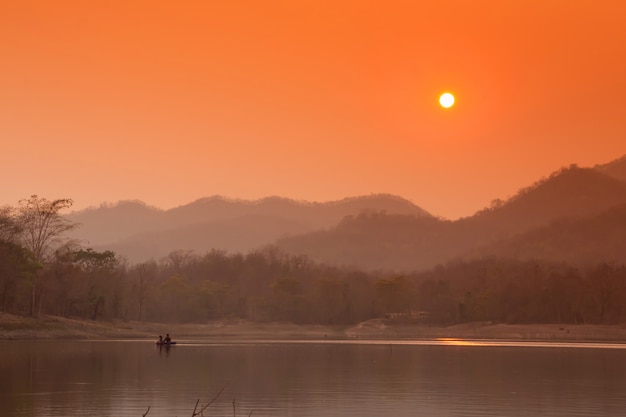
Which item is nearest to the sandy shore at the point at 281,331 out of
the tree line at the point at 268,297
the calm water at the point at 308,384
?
the tree line at the point at 268,297

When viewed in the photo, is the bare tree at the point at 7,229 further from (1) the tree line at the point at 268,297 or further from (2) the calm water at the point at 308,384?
(2) the calm water at the point at 308,384

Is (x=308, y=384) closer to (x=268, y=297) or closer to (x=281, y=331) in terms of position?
(x=281, y=331)

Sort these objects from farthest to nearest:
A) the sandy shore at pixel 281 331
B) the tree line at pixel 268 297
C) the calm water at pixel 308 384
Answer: the tree line at pixel 268 297, the sandy shore at pixel 281 331, the calm water at pixel 308 384

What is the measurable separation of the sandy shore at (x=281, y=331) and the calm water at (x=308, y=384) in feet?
99.3

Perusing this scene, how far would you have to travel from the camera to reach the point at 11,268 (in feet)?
362

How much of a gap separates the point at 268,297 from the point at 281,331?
75.5ft

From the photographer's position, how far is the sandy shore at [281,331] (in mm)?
110625

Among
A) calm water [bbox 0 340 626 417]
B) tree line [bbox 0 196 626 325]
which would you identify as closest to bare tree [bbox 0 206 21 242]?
tree line [bbox 0 196 626 325]

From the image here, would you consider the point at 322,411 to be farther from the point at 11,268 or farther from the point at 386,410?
the point at 11,268

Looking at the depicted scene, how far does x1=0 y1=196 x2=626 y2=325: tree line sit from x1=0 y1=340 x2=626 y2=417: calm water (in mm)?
45480

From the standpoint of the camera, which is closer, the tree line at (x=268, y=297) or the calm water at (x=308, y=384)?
the calm water at (x=308, y=384)

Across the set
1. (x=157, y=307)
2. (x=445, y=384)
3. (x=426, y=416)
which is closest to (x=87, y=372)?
(x=445, y=384)

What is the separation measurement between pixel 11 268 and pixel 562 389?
80.5 m

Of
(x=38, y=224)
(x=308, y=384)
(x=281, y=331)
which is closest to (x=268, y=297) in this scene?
(x=281, y=331)
